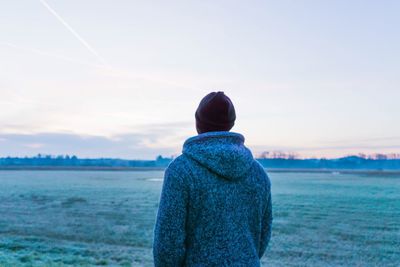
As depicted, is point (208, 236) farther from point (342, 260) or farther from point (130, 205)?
point (130, 205)

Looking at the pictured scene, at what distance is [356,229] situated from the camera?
16.1 meters

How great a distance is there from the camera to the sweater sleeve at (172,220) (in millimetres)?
1856

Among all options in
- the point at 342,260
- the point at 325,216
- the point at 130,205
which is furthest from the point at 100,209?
the point at 342,260

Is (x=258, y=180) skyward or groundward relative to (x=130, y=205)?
skyward

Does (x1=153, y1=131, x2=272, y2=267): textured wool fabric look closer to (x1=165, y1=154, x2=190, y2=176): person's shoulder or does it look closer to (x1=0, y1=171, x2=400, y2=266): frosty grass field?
(x1=165, y1=154, x2=190, y2=176): person's shoulder

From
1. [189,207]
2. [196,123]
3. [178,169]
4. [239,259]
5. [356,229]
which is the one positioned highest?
[196,123]

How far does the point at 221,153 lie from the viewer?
1.93 meters

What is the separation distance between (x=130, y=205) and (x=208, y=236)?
22.8 metres

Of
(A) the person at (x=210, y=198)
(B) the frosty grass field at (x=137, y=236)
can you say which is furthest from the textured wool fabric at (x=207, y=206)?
(B) the frosty grass field at (x=137, y=236)

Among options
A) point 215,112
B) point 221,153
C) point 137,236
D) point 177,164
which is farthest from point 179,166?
point 137,236

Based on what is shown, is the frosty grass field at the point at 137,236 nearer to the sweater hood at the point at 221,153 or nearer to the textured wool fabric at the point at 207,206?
the textured wool fabric at the point at 207,206

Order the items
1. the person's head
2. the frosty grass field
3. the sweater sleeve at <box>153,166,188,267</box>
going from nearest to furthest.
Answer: the sweater sleeve at <box>153,166,188,267</box> → the person's head → the frosty grass field

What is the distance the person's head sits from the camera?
6.70 feet

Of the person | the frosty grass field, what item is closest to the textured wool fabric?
the person
